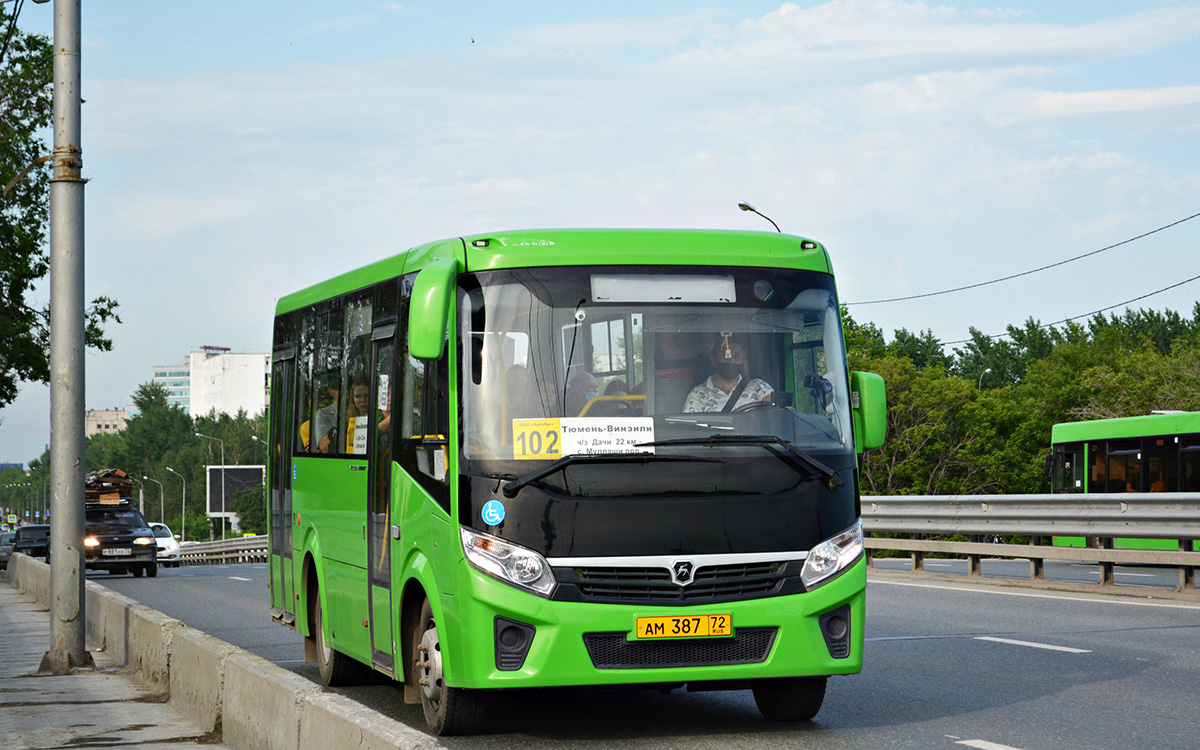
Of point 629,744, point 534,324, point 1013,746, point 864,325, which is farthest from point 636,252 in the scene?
point 864,325

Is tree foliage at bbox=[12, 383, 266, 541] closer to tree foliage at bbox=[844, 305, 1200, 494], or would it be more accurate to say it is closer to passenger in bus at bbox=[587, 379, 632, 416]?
tree foliage at bbox=[844, 305, 1200, 494]

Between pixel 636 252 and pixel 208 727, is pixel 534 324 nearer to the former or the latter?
pixel 636 252

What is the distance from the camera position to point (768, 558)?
748cm

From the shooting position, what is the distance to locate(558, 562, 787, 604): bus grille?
23.8 ft

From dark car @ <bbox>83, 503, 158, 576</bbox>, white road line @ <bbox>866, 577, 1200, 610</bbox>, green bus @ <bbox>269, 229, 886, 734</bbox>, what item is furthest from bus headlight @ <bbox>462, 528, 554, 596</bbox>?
dark car @ <bbox>83, 503, 158, 576</bbox>

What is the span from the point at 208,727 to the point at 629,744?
2.67 meters

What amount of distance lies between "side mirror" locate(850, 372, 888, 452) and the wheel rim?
248 cm

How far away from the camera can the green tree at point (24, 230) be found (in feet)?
109

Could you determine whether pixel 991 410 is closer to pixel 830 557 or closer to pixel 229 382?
pixel 830 557

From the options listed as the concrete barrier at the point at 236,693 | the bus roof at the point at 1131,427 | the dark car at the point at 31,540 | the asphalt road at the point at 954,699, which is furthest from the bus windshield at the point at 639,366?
the dark car at the point at 31,540

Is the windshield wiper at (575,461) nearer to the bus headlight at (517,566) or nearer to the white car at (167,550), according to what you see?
the bus headlight at (517,566)

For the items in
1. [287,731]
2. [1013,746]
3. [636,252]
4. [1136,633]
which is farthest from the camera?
[1136,633]

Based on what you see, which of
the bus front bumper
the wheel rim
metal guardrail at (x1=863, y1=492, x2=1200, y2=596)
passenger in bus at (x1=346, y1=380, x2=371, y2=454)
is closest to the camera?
the bus front bumper

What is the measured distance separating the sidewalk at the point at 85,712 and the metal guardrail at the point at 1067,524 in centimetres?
1079
